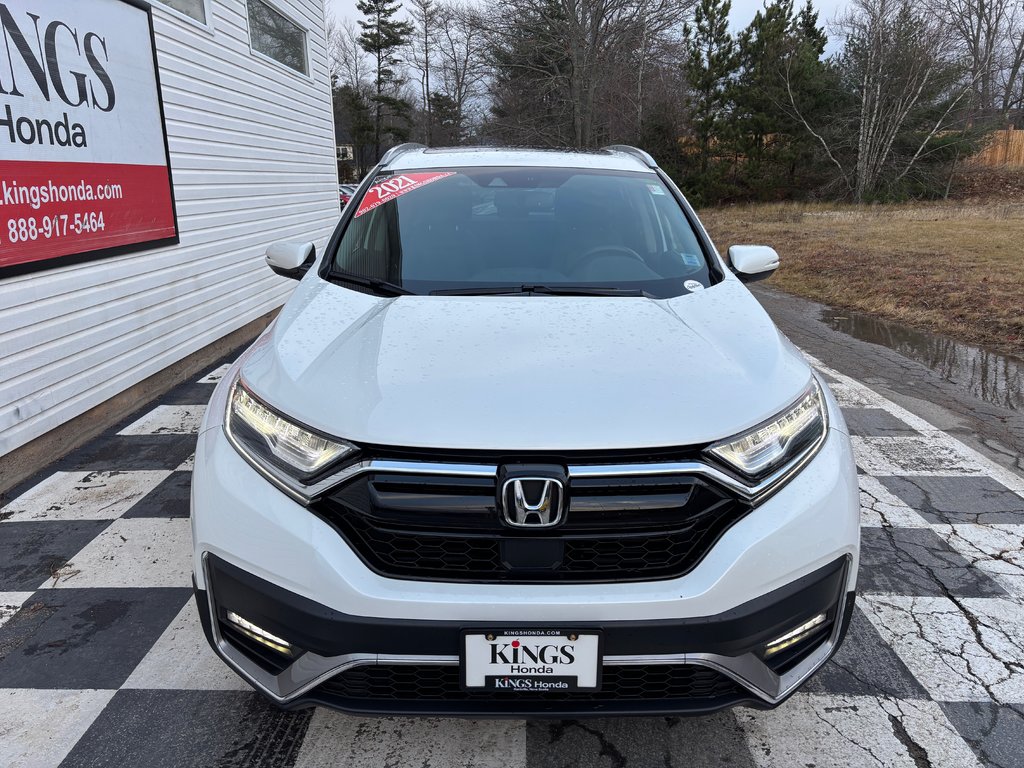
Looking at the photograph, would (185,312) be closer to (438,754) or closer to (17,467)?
(17,467)

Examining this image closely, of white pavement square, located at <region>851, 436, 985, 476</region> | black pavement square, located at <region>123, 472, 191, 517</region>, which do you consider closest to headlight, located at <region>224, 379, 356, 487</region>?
black pavement square, located at <region>123, 472, 191, 517</region>

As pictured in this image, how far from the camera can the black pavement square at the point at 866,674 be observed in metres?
2.28

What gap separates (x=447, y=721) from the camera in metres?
2.15

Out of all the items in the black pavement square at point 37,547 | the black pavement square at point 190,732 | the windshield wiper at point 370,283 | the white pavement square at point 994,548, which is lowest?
the white pavement square at point 994,548

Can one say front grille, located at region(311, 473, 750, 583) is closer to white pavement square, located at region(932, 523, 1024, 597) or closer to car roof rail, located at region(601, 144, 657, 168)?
white pavement square, located at region(932, 523, 1024, 597)

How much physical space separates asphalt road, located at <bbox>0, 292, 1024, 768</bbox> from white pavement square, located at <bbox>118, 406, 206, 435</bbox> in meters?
0.76

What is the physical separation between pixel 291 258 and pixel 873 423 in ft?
12.7

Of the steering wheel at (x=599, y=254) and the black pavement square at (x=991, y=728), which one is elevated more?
the steering wheel at (x=599, y=254)

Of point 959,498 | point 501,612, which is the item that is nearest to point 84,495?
point 501,612

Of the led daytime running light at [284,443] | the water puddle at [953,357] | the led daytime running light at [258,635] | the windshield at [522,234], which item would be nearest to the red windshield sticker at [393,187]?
the windshield at [522,234]

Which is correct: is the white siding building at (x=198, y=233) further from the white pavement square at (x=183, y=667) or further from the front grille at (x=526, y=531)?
the front grille at (x=526, y=531)

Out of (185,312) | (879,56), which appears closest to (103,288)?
(185,312)

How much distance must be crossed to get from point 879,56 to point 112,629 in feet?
112

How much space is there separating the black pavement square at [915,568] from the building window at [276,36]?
307 inches
